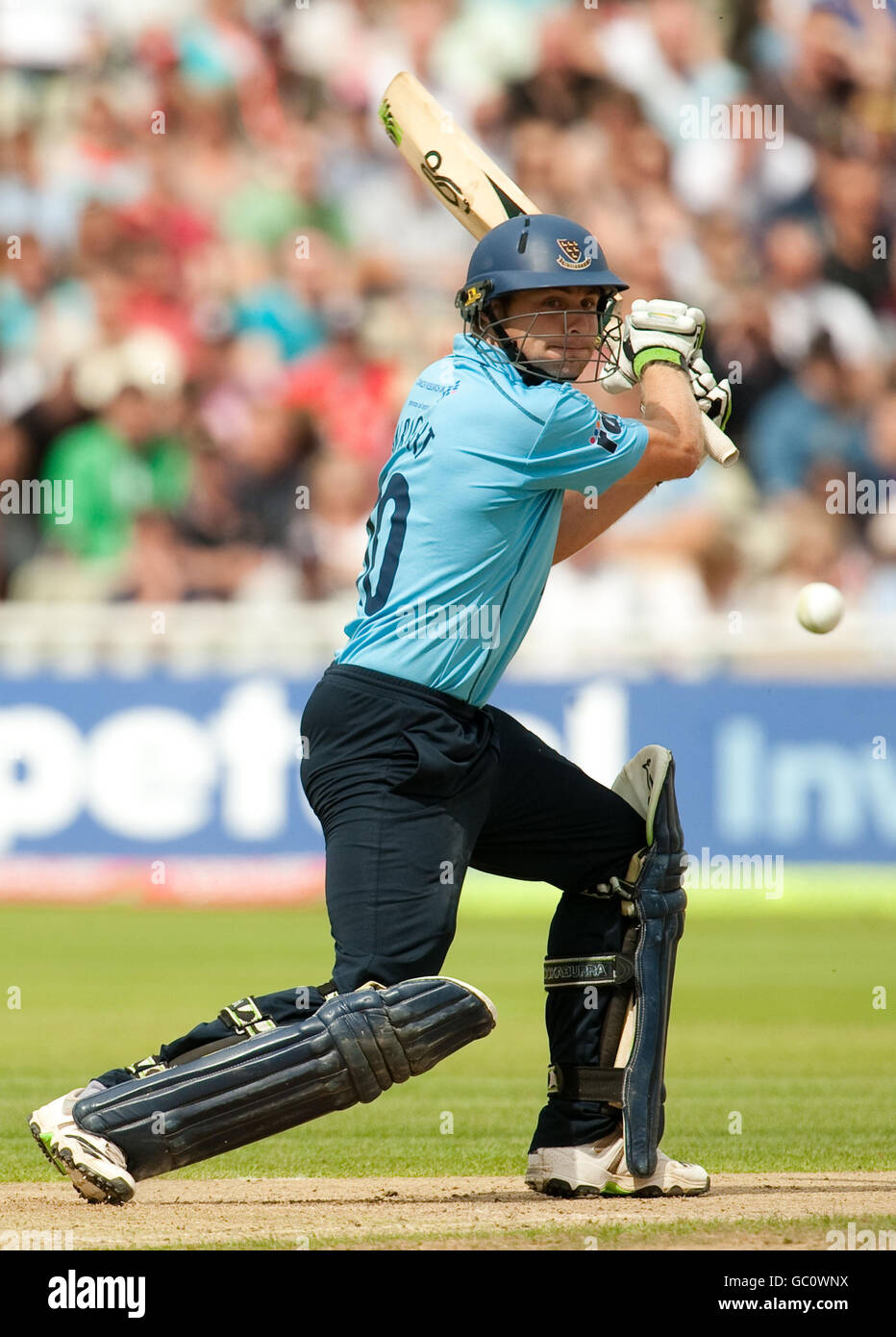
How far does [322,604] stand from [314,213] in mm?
3396

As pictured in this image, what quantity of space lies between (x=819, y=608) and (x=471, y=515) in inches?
132

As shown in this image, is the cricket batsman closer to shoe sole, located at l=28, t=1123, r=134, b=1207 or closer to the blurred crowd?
shoe sole, located at l=28, t=1123, r=134, b=1207

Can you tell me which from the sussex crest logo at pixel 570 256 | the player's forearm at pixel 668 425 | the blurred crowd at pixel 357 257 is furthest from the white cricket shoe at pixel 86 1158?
the blurred crowd at pixel 357 257

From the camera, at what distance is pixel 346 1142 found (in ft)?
20.2

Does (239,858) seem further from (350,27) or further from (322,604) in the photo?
(350,27)

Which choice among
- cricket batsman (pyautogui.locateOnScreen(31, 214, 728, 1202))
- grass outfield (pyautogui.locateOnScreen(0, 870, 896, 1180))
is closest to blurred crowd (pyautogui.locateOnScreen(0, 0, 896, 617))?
grass outfield (pyautogui.locateOnScreen(0, 870, 896, 1180))

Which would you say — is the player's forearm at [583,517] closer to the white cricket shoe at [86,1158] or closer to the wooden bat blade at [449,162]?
the wooden bat blade at [449,162]

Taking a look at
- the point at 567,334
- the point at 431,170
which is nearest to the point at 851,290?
the point at 431,170

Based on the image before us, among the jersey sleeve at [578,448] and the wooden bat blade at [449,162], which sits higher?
the wooden bat blade at [449,162]

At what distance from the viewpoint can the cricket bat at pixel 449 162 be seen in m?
5.80

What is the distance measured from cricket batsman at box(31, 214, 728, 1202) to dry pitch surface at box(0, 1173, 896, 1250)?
0.60 ft

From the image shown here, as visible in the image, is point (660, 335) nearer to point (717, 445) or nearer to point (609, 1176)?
point (717, 445)

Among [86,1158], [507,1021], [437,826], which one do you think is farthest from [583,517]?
[507,1021]

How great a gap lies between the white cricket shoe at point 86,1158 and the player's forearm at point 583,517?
1904mm
